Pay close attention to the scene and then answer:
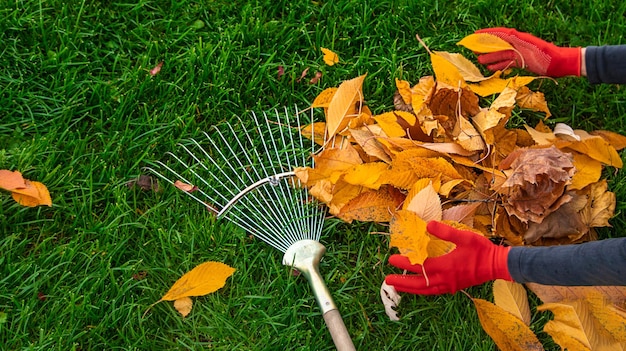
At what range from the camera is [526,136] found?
7.44 ft

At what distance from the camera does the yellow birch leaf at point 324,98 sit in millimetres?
2340

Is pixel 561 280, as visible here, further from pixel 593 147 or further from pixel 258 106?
pixel 258 106

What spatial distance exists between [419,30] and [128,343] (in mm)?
1499

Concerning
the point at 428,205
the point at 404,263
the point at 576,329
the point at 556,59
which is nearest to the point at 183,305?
the point at 404,263

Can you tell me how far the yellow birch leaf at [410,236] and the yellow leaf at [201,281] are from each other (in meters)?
0.51

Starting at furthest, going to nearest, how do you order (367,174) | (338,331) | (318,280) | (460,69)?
(460,69), (367,174), (318,280), (338,331)

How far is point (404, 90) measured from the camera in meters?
2.35

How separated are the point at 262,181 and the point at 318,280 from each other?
37cm

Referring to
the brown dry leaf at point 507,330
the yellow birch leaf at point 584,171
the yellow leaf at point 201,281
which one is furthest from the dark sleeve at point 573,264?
the yellow leaf at point 201,281

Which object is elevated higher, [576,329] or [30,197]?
[30,197]

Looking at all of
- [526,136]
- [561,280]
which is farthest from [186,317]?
[526,136]

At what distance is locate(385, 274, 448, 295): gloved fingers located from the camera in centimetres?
200

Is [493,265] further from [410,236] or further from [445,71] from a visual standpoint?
[445,71]

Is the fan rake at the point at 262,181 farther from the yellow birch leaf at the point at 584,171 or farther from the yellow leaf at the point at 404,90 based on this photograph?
the yellow birch leaf at the point at 584,171
